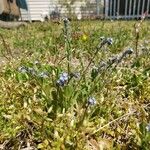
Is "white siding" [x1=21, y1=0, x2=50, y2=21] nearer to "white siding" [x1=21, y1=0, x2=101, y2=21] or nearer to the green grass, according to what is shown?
"white siding" [x1=21, y1=0, x2=101, y2=21]

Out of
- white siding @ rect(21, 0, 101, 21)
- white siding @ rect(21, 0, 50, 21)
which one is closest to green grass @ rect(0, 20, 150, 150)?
white siding @ rect(21, 0, 101, 21)

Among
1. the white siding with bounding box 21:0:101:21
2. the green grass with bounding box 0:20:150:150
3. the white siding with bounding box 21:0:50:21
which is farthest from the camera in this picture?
the white siding with bounding box 21:0:50:21

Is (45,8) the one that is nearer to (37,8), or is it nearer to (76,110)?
(37,8)

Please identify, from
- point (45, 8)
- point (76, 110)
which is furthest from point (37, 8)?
point (76, 110)

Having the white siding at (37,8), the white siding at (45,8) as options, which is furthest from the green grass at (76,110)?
the white siding at (37,8)

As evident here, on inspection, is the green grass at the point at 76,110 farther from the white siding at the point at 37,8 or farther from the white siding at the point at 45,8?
the white siding at the point at 37,8

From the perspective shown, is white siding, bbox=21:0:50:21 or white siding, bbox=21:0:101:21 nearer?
white siding, bbox=21:0:101:21

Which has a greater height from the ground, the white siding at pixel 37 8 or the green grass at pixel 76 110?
the green grass at pixel 76 110

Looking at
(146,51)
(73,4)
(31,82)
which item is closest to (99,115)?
(31,82)

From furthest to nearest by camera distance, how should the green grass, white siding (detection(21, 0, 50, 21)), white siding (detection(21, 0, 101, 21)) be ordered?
1. white siding (detection(21, 0, 50, 21))
2. white siding (detection(21, 0, 101, 21))
3. the green grass

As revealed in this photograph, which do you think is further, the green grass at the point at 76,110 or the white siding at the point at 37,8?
the white siding at the point at 37,8

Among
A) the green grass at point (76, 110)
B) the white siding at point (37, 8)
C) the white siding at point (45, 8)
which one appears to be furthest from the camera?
the white siding at point (37, 8)

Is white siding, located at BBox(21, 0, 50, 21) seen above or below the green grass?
below

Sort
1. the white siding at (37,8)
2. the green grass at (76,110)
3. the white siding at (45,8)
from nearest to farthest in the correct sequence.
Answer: the green grass at (76,110), the white siding at (45,8), the white siding at (37,8)
